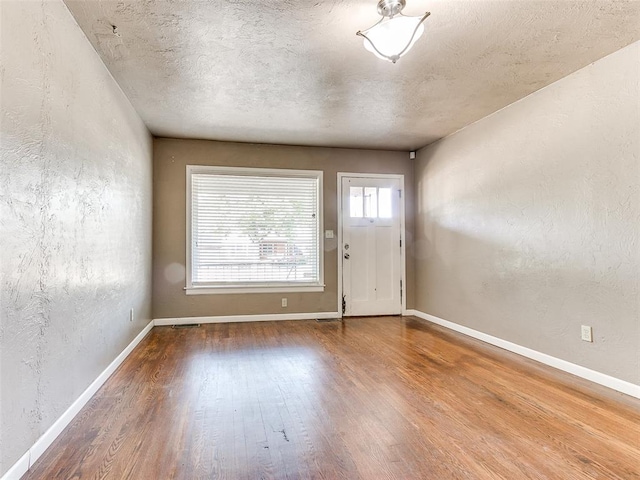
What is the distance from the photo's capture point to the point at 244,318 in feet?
16.2

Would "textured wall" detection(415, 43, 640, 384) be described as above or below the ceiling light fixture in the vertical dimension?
below

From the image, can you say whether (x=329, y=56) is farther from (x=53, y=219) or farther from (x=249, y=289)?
(x=249, y=289)

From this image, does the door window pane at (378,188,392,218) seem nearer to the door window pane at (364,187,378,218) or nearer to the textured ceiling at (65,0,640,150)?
the door window pane at (364,187,378,218)

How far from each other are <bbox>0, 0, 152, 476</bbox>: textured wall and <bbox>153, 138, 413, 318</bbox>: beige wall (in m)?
1.58

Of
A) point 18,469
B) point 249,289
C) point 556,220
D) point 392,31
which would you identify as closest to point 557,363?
point 556,220

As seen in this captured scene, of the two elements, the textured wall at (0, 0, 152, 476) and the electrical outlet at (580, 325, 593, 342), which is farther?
the electrical outlet at (580, 325, 593, 342)

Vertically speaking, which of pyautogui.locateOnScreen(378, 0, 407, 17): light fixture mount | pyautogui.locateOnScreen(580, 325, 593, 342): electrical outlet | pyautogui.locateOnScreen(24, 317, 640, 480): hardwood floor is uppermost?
pyautogui.locateOnScreen(378, 0, 407, 17): light fixture mount

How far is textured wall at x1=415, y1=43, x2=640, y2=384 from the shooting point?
8.53 feet

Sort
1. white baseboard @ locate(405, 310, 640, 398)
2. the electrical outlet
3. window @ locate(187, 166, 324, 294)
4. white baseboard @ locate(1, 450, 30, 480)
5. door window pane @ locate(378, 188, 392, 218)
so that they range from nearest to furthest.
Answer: white baseboard @ locate(1, 450, 30, 480) → white baseboard @ locate(405, 310, 640, 398) → the electrical outlet → window @ locate(187, 166, 324, 294) → door window pane @ locate(378, 188, 392, 218)

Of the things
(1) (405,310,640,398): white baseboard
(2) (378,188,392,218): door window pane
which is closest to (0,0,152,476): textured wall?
(2) (378,188,392,218): door window pane

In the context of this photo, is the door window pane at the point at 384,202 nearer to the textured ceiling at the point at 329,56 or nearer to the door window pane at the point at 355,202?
the door window pane at the point at 355,202

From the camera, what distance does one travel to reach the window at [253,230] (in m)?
4.88

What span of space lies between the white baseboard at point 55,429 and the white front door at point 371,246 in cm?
312

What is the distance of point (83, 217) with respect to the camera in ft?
7.86
